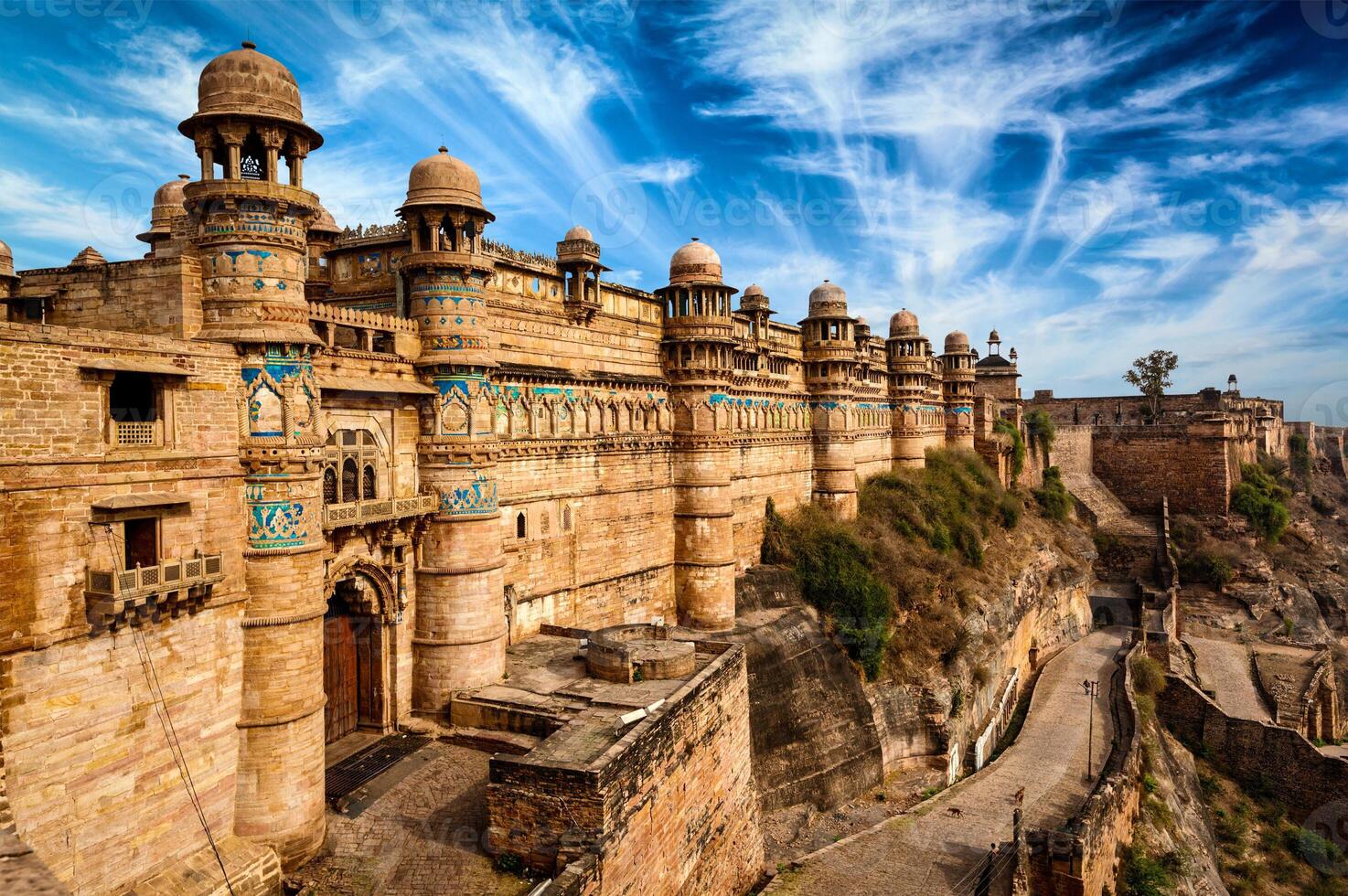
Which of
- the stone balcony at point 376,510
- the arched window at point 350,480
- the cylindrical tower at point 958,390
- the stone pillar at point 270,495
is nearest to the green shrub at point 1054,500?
the cylindrical tower at point 958,390

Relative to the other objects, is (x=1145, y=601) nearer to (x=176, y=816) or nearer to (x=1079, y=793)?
(x=1079, y=793)

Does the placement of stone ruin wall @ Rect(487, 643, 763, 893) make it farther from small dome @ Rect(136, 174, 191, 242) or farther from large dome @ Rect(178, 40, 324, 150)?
small dome @ Rect(136, 174, 191, 242)

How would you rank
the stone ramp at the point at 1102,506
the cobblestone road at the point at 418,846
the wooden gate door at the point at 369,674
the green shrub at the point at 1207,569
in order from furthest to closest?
the stone ramp at the point at 1102,506 → the green shrub at the point at 1207,569 → the wooden gate door at the point at 369,674 → the cobblestone road at the point at 418,846

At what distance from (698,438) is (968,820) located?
43.3 ft

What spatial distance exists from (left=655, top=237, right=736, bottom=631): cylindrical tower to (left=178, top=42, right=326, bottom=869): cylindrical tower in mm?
14411

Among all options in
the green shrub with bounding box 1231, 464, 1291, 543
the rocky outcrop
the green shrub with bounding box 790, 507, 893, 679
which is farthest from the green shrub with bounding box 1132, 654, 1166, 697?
the green shrub with bounding box 1231, 464, 1291, 543

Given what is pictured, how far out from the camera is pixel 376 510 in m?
14.7

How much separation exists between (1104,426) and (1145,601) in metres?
22.1

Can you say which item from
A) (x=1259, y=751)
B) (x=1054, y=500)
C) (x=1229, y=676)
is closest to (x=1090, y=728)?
(x=1259, y=751)

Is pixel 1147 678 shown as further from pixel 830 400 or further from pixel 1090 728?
pixel 830 400

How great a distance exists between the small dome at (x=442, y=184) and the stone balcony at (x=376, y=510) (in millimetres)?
6028

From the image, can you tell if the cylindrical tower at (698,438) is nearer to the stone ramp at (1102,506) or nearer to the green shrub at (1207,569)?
the green shrub at (1207,569)

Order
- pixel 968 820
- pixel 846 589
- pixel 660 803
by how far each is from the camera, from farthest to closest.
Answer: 1. pixel 846 589
2. pixel 968 820
3. pixel 660 803

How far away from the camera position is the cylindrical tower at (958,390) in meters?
49.6
